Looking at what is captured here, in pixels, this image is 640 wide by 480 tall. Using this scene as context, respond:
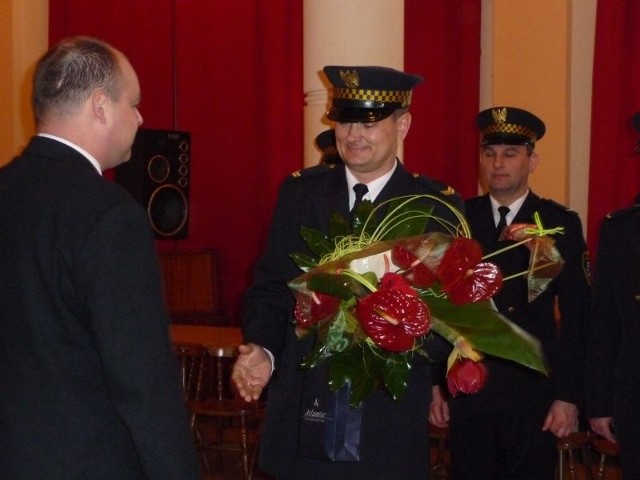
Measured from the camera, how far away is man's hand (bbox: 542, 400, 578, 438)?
3.25 metres

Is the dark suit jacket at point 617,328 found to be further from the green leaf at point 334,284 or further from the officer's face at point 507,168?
the green leaf at point 334,284

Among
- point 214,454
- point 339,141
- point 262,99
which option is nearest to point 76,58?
point 339,141

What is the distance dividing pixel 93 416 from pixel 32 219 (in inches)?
14.4

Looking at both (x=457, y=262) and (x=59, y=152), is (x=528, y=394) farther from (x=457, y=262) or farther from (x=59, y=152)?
(x=59, y=152)

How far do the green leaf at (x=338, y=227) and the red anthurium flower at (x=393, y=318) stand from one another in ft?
0.89

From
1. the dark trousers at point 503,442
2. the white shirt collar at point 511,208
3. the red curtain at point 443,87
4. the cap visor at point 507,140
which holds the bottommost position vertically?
the dark trousers at point 503,442

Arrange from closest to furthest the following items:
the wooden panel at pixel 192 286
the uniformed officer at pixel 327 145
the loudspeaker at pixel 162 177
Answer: the uniformed officer at pixel 327 145
the loudspeaker at pixel 162 177
the wooden panel at pixel 192 286

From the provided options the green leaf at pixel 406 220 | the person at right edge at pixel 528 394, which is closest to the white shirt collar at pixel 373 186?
the green leaf at pixel 406 220

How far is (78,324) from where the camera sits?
1.79 metres

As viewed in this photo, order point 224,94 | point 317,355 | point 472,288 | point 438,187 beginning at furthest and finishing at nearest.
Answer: point 224,94
point 438,187
point 317,355
point 472,288

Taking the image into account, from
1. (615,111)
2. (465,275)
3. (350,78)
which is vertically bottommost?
(465,275)

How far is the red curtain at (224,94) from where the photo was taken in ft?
23.7

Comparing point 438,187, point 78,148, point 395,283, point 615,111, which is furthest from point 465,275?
point 615,111

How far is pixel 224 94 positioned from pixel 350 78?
16.6 feet
